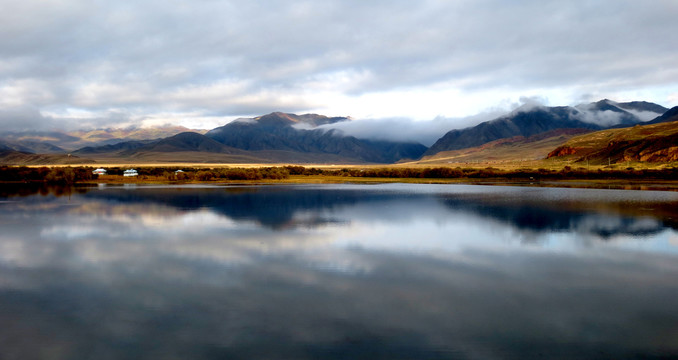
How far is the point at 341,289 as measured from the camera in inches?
482

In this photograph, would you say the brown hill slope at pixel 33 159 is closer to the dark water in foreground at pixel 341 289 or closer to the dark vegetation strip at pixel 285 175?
the dark vegetation strip at pixel 285 175

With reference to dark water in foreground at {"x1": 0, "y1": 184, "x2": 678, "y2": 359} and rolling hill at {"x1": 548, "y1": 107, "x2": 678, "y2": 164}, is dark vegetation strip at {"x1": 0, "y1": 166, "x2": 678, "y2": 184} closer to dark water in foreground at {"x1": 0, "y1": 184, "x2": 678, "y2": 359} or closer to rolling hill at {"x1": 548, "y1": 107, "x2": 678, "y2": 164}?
rolling hill at {"x1": 548, "y1": 107, "x2": 678, "y2": 164}

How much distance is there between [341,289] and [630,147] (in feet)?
350

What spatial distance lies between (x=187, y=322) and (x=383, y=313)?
169 inches

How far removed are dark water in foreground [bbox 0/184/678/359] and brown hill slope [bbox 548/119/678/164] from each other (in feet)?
245

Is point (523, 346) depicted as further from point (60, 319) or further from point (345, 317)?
point (60, 319)

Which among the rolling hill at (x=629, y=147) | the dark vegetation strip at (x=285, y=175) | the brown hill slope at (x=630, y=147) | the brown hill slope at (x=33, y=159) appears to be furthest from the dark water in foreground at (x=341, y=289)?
the brown hill slope at (x=33, y=159)

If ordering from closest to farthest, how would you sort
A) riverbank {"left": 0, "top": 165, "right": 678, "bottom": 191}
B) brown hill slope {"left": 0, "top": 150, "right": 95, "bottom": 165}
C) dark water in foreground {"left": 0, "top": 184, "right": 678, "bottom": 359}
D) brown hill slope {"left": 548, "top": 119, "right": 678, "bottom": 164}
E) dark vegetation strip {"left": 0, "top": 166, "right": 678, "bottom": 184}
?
1. dark water in foreground {"left": 0, "top": 184, "right": 678, "bottom": 359}
2. riverbank {"left": 0, "top": 165, "right": 678, "bottom": 191}
3. dark vegetation strip {"left": 0, "top": 166, "right": 678, "bottom": 184}
4. brown hill slope {"left": 548, "top": 119, "right": 678, "bottom": 164}
5. brown hill slope {"left": 0, "top": 150, "right": 95, "bottom": 165}

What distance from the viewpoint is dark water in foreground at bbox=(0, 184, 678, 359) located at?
8.78 m

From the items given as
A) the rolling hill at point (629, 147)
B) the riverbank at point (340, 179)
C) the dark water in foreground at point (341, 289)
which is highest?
the rolling hill at point (629, 147)

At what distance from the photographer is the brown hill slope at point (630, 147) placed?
86.1 m

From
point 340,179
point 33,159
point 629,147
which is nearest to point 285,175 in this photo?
point 340,179

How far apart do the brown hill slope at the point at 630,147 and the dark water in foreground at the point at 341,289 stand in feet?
245

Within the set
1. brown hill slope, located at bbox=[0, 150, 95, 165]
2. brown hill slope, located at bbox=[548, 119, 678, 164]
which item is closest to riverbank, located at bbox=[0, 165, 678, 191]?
brown hill slope, located at bbox=[548, 119, 678, 164]
